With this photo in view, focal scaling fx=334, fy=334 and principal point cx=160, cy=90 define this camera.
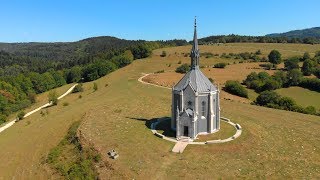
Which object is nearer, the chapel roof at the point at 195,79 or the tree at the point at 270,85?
the chapel roof at the point at 195,79

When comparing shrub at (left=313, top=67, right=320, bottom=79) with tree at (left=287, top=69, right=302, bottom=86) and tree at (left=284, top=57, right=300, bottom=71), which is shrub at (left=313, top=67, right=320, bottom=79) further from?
tree at (left=287, top=69, right=302, bottom=86)

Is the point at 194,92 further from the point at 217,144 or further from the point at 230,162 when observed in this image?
the point at 230,162

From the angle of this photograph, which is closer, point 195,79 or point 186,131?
point 186,131

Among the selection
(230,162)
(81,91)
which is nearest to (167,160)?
(230,162)

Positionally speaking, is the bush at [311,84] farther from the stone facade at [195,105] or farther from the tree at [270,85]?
the stone facade at [195,105]

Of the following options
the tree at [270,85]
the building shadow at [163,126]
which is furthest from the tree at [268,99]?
the building shadow at [163,126]

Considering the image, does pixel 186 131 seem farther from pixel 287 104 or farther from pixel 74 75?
pixel 74 75

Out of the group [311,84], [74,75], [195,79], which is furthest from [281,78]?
[74,75]
